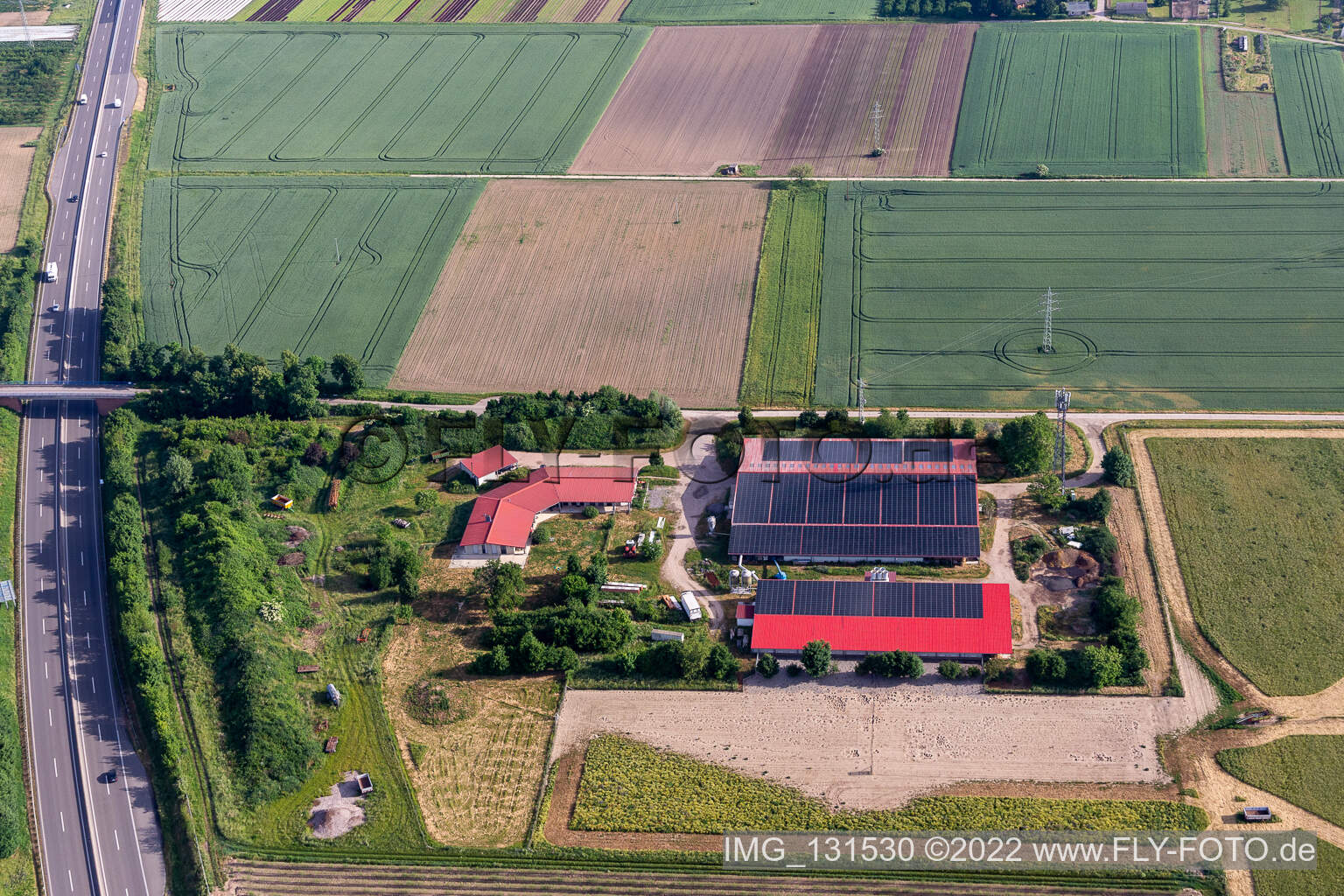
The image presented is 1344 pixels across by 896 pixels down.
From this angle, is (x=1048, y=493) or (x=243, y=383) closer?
(x=1048, y=493)

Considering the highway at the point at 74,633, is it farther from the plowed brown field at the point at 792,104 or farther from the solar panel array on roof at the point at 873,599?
the plowed brown field at the point at 792,104

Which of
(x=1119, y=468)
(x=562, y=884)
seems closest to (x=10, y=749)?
(x=562, y=884)

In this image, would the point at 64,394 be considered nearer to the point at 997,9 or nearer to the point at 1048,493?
the point at 1048,493

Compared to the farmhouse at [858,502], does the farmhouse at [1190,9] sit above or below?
above

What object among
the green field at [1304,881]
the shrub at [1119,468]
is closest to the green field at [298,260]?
the shrub at [1119,468]

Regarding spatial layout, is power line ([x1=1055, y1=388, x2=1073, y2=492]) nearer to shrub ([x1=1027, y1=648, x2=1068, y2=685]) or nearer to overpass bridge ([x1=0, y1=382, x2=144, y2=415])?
shrub ([x1=1027, y1=648, x2=1068, y2=685])
